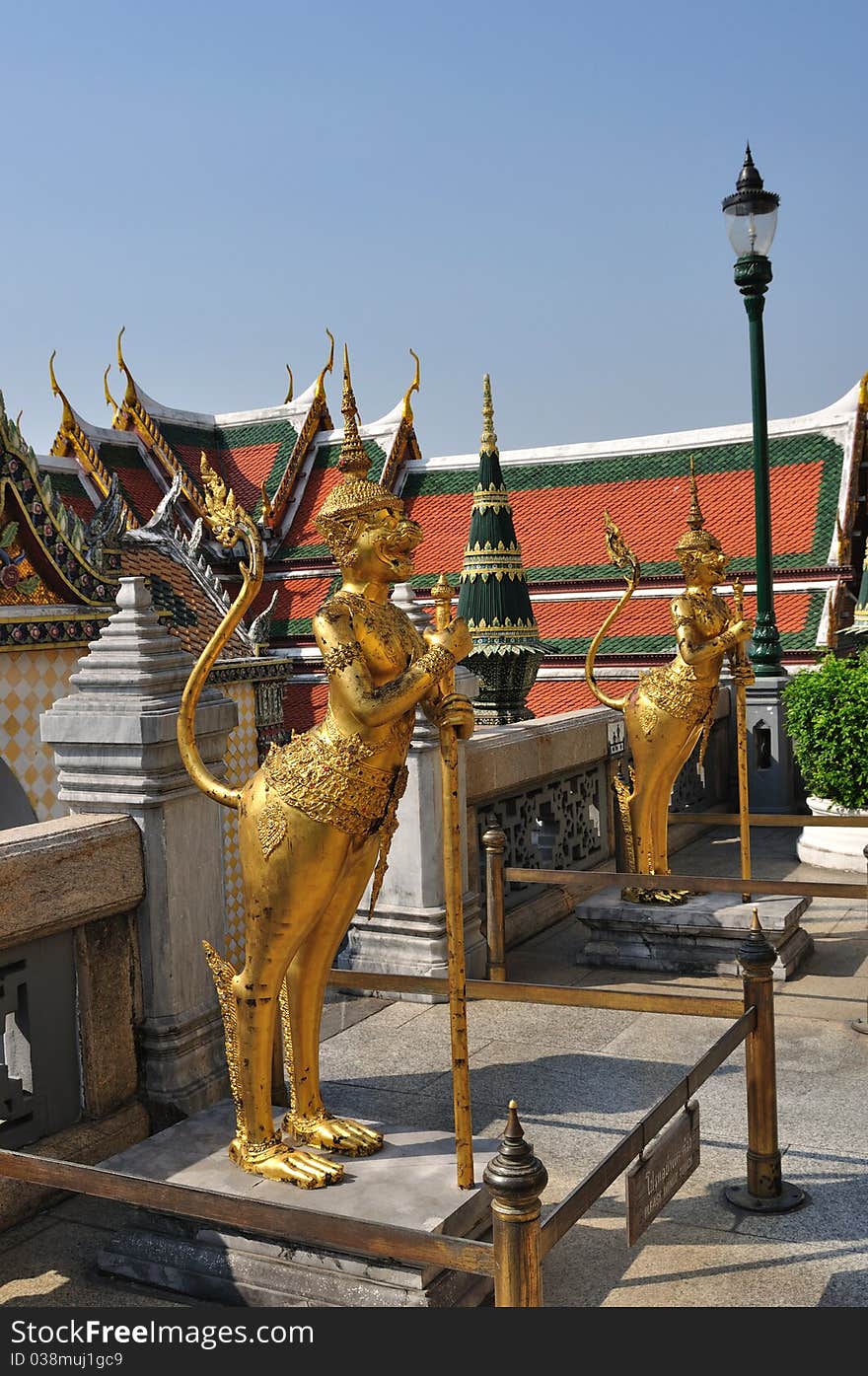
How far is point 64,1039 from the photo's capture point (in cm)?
470

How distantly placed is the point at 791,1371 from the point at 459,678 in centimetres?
529

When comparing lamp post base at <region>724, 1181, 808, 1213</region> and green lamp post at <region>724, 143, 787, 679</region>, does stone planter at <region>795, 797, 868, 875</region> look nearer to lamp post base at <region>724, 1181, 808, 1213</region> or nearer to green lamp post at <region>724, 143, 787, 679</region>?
green lamp post at <region>724, 143, 787, 679</region>

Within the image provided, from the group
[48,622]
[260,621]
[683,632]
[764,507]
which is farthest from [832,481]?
[48,622]

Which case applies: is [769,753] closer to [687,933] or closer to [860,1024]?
[687,933]

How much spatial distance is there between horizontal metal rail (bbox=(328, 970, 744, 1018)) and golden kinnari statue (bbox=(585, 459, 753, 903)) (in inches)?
126

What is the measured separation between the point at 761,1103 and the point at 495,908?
2.94 metres

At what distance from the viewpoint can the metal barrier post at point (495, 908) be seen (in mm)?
7277

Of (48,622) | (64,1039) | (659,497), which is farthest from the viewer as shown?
(659,497)

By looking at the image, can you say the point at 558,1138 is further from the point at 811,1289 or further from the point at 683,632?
the point at 683,632

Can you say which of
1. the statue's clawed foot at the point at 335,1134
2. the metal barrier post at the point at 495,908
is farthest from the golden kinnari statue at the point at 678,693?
the statue's clawed foot at the point at 335,1134

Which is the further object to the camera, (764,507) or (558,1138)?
(764,507)

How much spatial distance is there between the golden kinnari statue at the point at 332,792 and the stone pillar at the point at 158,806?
2.56 ft

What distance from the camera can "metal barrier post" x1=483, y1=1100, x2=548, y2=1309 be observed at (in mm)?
2854

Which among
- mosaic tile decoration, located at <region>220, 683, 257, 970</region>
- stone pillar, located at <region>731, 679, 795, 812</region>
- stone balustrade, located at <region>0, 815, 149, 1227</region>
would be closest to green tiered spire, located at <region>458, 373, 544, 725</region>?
mosaic tile decoration, located at <region>220, 683, 257, 970</region>
